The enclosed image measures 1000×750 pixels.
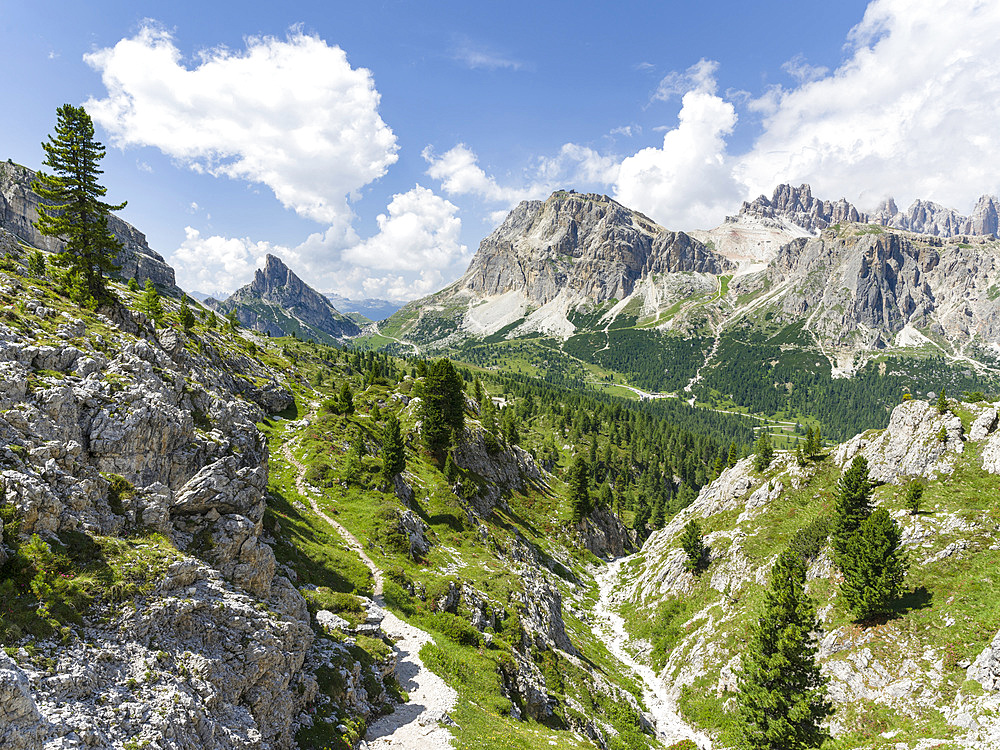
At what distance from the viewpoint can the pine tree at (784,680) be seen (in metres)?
31.4

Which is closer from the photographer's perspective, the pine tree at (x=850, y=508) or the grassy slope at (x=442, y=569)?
the grassy slope at (x=442, y=569)

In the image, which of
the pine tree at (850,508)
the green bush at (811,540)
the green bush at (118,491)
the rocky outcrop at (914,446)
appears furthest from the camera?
the rocky outcrop at (914,446)

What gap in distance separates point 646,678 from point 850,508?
31975 millimetres

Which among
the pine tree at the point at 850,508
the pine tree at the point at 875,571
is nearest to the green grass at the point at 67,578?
the pine tree at the point at 875,571

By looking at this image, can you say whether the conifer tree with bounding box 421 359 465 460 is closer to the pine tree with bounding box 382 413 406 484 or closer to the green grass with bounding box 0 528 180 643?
the pine tree with bounding box 382 413 406 484

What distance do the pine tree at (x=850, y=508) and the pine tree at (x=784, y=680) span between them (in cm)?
1656

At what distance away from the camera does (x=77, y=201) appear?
37344 mm

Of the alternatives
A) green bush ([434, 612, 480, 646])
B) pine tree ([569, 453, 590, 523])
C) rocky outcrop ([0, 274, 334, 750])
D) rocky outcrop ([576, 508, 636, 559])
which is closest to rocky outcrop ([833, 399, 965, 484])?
pine tree ([569, 453, 590, 523])

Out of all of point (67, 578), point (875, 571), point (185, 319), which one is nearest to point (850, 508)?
point (875, 571)

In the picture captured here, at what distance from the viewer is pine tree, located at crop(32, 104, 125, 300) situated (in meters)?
35.8

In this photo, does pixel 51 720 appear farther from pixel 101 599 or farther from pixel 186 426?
pixel 186 426

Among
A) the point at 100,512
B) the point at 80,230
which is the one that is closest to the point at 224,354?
the point at 80,230

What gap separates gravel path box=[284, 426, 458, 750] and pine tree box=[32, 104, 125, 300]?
3802 cm

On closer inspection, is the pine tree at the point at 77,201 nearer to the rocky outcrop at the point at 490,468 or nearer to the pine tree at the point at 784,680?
the rocky outcrop at the point at 490,468
